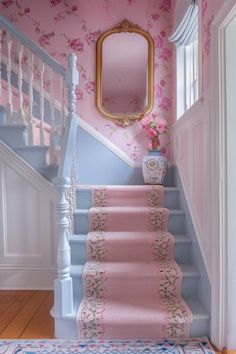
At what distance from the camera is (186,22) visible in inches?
110

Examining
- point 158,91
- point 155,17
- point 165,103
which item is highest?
point 155,17

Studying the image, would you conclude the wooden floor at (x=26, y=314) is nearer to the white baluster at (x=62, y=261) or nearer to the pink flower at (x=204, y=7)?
the white baluster at (x=62, y=261)

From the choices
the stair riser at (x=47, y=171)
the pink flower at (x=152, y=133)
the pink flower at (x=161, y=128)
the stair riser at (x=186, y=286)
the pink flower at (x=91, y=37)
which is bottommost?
the stair riser at (x=186, y=286)

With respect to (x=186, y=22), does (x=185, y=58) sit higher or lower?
lower

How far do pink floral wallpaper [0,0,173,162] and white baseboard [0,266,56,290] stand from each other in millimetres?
1586

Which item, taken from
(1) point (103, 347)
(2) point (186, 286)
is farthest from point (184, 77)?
(1) point (103, 347)

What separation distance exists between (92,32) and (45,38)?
21.4 inches

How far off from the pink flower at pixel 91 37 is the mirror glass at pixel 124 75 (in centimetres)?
14

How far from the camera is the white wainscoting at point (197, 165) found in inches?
83.5

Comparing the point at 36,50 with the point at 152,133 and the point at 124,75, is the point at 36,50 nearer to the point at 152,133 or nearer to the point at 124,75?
the point at 124,75

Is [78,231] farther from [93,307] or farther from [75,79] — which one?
[75,79]

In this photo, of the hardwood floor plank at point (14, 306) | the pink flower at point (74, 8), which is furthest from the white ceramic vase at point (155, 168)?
the pink flower at point (74, 8)

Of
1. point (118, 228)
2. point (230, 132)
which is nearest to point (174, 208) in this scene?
point (118, 228)

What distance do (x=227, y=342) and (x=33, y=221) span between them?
179 cm
